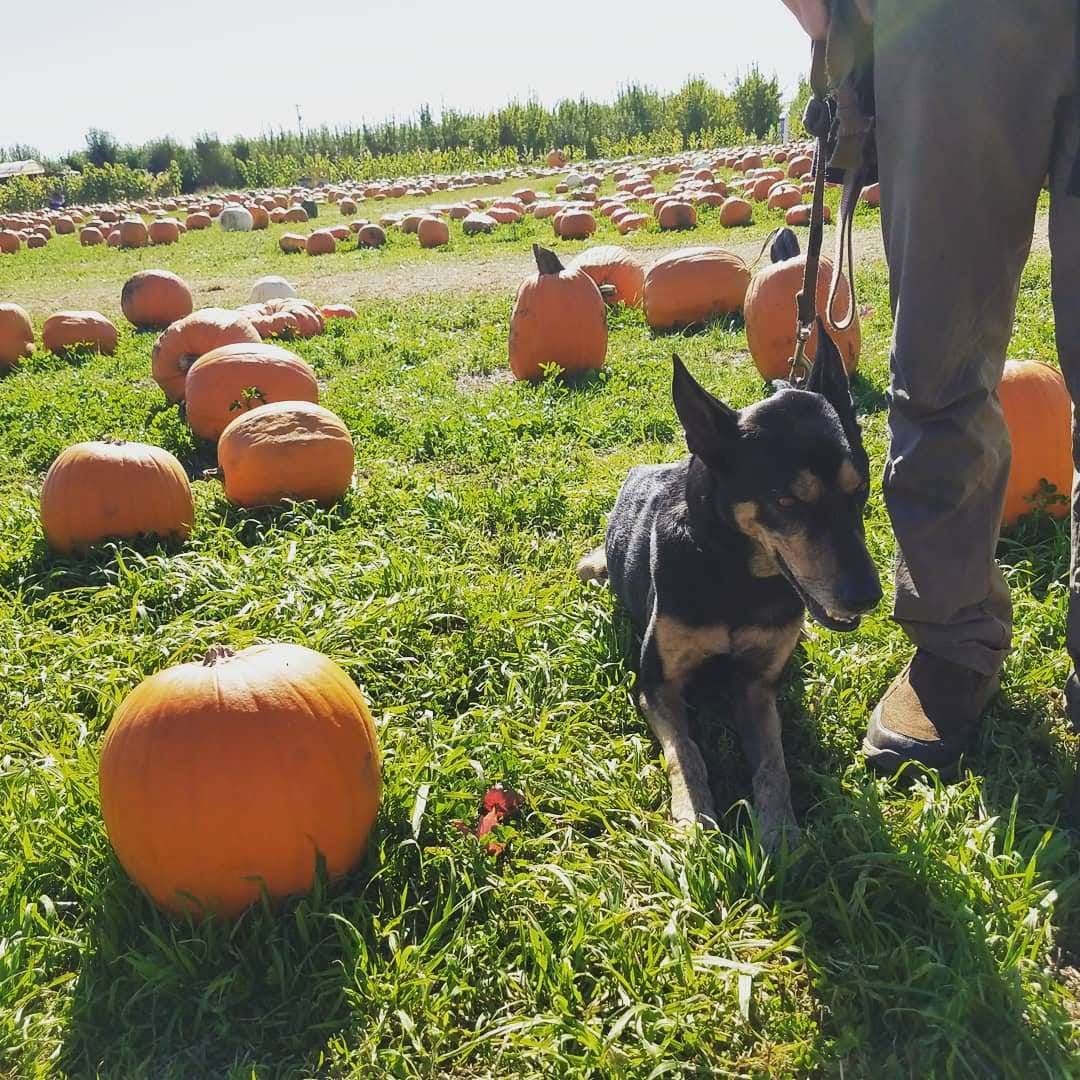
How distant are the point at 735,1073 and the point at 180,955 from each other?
1290 mm

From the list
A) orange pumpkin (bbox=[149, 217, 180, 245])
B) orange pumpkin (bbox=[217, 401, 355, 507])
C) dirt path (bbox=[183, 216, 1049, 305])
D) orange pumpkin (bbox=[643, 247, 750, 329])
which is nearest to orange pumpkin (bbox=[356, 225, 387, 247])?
dirt path (bbox=[183, 216, 1049, 305])

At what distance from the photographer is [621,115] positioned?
52250 millimetres

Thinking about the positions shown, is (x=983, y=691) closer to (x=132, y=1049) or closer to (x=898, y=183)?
(x=898, y=183)

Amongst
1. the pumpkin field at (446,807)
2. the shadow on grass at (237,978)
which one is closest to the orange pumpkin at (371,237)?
the pumpkin field at (446,807)

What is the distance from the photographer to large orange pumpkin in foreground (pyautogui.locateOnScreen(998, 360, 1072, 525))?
4.00 metres

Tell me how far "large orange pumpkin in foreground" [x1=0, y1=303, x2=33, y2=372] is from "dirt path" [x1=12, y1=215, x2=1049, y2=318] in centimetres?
342

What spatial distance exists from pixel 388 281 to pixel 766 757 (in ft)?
42.1

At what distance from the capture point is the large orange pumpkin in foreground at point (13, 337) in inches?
364

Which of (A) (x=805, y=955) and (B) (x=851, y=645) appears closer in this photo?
(A) (x=805, y=955)

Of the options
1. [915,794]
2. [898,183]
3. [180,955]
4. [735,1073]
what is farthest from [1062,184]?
[180,955]

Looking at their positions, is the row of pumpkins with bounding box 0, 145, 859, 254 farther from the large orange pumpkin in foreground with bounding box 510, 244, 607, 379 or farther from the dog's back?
the dog's back

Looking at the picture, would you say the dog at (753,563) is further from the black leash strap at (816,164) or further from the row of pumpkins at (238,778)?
the row of pumpkins at (238,778)

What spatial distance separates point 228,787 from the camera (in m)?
A: 2.22

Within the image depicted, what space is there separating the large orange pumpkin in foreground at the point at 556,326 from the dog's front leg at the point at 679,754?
15.4ft
